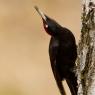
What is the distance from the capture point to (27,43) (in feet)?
48.4

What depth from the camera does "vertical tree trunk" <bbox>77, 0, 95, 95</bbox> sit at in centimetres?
558

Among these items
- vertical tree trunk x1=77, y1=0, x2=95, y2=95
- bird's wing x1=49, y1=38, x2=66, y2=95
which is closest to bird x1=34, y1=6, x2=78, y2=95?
bird's wing x1=49, y1=38, x2=66, y2=95

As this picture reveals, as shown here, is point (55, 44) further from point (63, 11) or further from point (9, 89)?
point (63, 11)

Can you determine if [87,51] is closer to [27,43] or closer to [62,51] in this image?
[62,51]

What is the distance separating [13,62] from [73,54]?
299 inches

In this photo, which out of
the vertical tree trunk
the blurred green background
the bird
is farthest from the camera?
the blurred green background

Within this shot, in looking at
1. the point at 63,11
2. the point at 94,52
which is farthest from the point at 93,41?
the point at 63,11

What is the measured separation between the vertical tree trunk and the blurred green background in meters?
6.23

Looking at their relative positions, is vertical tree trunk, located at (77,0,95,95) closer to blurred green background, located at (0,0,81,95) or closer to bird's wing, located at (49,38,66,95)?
bird's wing, located at (49,38,66,95)

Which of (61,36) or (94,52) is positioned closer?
(94,52)

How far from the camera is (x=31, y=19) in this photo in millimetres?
15664

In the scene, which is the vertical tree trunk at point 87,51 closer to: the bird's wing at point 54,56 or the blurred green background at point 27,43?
the bird's wing at point 54,56

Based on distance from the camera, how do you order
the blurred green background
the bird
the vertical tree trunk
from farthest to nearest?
the blurred green background → the bird → the vertical tree trunk

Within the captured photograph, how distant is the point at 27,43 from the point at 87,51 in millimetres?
9118
